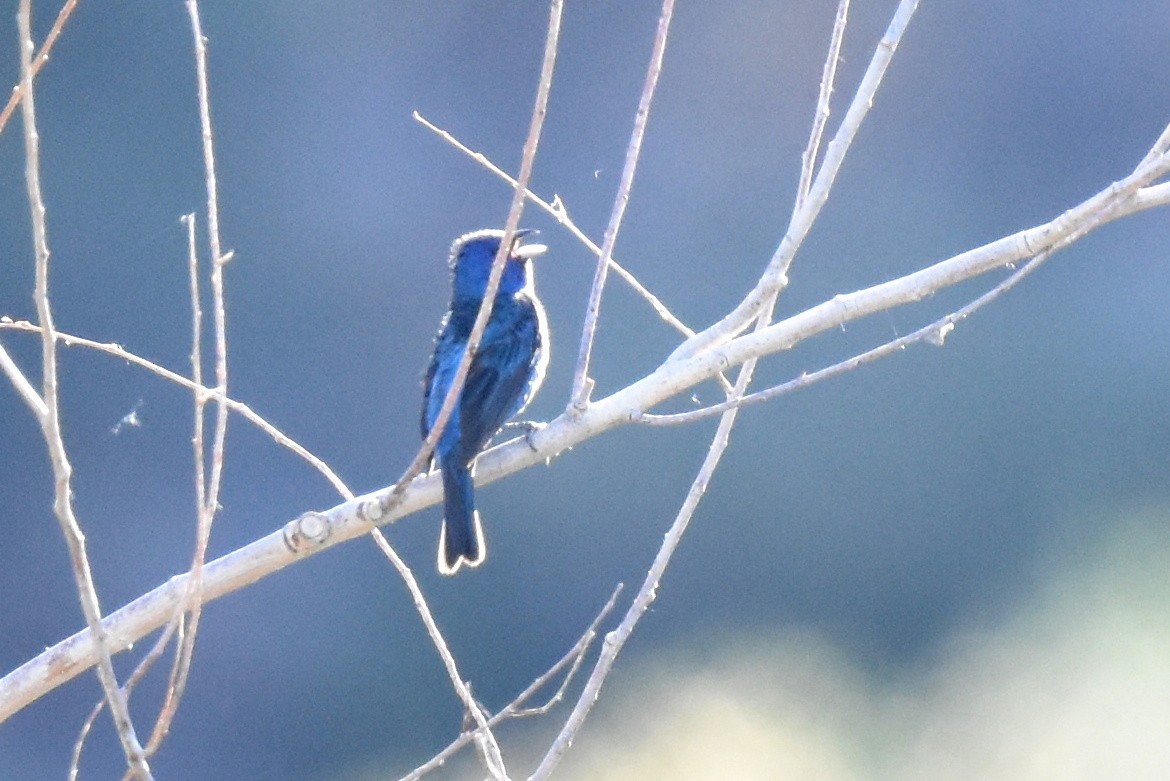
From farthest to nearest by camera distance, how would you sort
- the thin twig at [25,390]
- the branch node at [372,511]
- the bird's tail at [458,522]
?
the bird's tail at [458,522]
the branch node at [372,511]
the thin twig at [25,390]

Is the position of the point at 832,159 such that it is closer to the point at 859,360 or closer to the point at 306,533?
the point at 859,360

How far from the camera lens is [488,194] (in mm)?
7602

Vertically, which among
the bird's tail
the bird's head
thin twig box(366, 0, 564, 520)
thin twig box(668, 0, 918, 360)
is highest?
the bird's head

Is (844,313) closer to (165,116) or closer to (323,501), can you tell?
(323,501)

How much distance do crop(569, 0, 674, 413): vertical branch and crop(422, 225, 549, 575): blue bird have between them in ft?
1.82

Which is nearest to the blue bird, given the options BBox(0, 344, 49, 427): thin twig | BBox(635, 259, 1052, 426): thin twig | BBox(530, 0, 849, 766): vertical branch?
BBox(530, 0, 849, 766): vertical branch

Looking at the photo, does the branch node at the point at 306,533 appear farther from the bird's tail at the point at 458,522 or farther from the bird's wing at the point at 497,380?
the bird's wing at the point at 497,380

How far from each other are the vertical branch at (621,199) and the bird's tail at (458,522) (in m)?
0.64

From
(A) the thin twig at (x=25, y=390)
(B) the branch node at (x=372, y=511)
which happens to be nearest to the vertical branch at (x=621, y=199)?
(B) the branch node at (x=372, y=511)

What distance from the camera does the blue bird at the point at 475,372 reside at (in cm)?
309

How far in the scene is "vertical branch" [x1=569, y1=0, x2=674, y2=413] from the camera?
1941 millimetres

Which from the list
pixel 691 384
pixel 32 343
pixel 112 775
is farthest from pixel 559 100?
pixel 691 384

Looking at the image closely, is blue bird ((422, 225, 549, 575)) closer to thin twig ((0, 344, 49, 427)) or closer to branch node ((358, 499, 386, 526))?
branch node ((358, 499, 386, 526))

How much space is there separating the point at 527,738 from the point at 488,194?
2.76 metres
